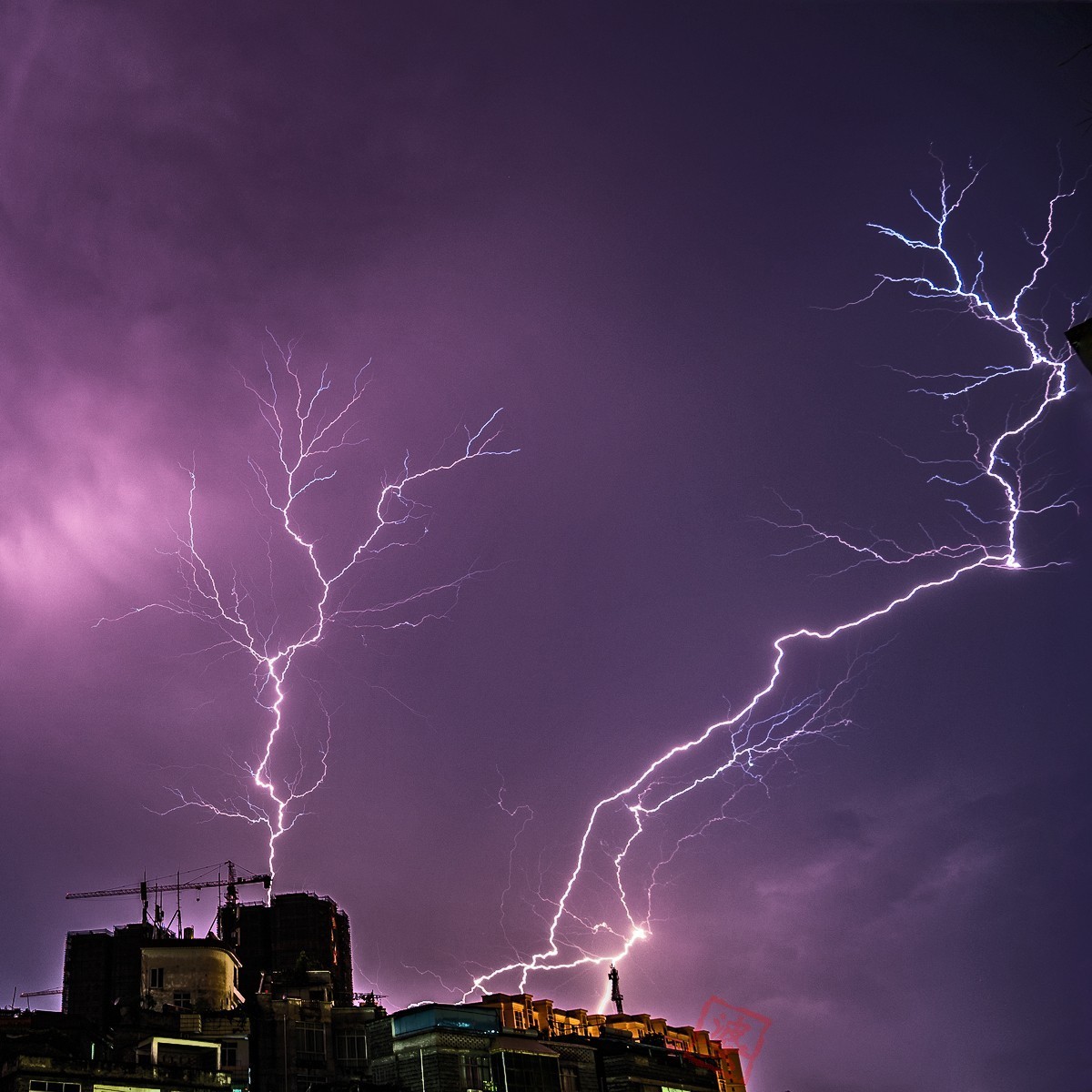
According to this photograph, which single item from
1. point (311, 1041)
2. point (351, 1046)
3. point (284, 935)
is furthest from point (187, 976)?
point (284, 935)

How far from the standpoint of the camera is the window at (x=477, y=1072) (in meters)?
42.6

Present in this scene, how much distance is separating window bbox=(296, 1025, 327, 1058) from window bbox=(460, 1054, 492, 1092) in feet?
33.1

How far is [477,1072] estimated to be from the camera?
141 ft

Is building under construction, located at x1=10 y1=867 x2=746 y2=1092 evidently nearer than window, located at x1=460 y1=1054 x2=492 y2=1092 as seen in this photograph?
Yes

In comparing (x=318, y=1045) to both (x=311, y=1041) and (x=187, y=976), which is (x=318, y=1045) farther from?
(x=187, y=976)

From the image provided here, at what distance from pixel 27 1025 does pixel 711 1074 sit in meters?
37.7

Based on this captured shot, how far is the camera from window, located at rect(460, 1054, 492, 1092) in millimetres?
42594

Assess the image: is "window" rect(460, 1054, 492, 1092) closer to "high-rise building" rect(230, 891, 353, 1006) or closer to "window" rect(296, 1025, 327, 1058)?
"window" rect(296, 1025, 327, 1058)

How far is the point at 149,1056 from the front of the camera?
118 feet

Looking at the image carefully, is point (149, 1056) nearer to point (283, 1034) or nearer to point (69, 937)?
point (283, 1034)

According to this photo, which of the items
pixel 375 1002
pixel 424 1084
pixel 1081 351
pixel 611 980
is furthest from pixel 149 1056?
pixel 611 980

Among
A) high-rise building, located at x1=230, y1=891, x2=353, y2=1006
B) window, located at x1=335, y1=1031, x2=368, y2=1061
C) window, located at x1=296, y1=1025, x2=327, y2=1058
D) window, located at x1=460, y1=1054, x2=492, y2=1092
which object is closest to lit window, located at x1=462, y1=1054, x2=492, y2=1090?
window, located at x1=460, y1=1054, x2=492, y2=1092

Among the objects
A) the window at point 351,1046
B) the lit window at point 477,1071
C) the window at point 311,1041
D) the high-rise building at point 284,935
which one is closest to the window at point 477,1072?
the lit window at point 477,1071

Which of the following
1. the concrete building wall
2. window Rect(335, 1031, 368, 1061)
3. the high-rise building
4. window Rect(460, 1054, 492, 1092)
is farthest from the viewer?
the high-rise building
